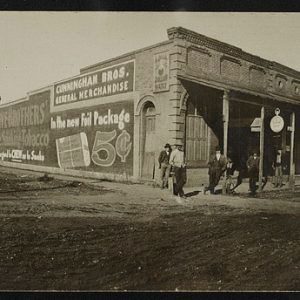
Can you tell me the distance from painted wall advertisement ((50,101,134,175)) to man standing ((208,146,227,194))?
1.65 meters

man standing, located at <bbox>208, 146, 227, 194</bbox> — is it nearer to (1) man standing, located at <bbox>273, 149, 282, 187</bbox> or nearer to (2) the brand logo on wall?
(2) the brand logo on wall

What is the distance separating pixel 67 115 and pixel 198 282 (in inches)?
162

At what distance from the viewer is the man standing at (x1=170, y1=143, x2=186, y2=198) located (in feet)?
21.9

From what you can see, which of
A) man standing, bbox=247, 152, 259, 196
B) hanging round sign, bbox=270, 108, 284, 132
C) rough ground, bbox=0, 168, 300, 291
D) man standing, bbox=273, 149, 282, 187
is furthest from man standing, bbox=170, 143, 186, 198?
man standing, bbox=273, 149, 282, 187

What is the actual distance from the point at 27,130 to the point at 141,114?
239 cm

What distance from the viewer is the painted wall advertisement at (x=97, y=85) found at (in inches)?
277

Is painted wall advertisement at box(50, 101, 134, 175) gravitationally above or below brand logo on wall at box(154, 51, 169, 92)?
below

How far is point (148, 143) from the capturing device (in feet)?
24.3

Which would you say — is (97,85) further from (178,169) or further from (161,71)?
(178,169)

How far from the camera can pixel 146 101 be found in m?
7.54

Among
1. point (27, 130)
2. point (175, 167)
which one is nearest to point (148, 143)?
point (175, 167)

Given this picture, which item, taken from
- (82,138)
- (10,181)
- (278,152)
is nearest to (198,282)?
(82,138)
